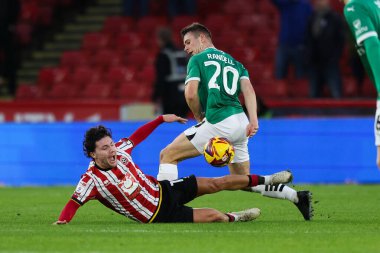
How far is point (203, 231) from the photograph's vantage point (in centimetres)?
930

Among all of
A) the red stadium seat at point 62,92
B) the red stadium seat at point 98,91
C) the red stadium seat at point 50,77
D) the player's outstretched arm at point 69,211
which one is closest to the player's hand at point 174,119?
the player's outstretched arm at point 69,211

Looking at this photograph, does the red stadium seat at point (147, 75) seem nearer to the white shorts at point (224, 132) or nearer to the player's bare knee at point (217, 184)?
the white shorts at point (224, 132)

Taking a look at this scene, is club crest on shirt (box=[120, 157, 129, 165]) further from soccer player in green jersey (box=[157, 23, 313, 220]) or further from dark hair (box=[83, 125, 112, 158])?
soccer player in green jersey (box=[157, 23, 313, 220])

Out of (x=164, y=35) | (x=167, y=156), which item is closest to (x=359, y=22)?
(x=167, y=156)

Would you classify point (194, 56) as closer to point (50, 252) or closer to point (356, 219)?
point (356, 219)

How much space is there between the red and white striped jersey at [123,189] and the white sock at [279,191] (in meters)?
1.15

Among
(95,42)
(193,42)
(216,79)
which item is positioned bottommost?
(95,42)

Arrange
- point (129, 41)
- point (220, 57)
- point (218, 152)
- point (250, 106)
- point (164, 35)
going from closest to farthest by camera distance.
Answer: point (218, 152) → point (250, 106) → point (220, 57) → point (164, 35) → point (129, 41)

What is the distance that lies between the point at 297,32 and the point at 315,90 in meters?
1.13

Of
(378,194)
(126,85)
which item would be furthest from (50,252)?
(126,85)

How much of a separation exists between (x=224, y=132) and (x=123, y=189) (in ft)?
4.60

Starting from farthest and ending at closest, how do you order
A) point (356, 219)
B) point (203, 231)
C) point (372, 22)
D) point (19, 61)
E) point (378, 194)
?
point (19, 61), point (378, 194), point (356, 219), point (203, 231), point (372, 22)

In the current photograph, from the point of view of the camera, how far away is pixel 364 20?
27.8ft

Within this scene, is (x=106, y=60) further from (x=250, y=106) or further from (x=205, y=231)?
(x=205, y=231)
